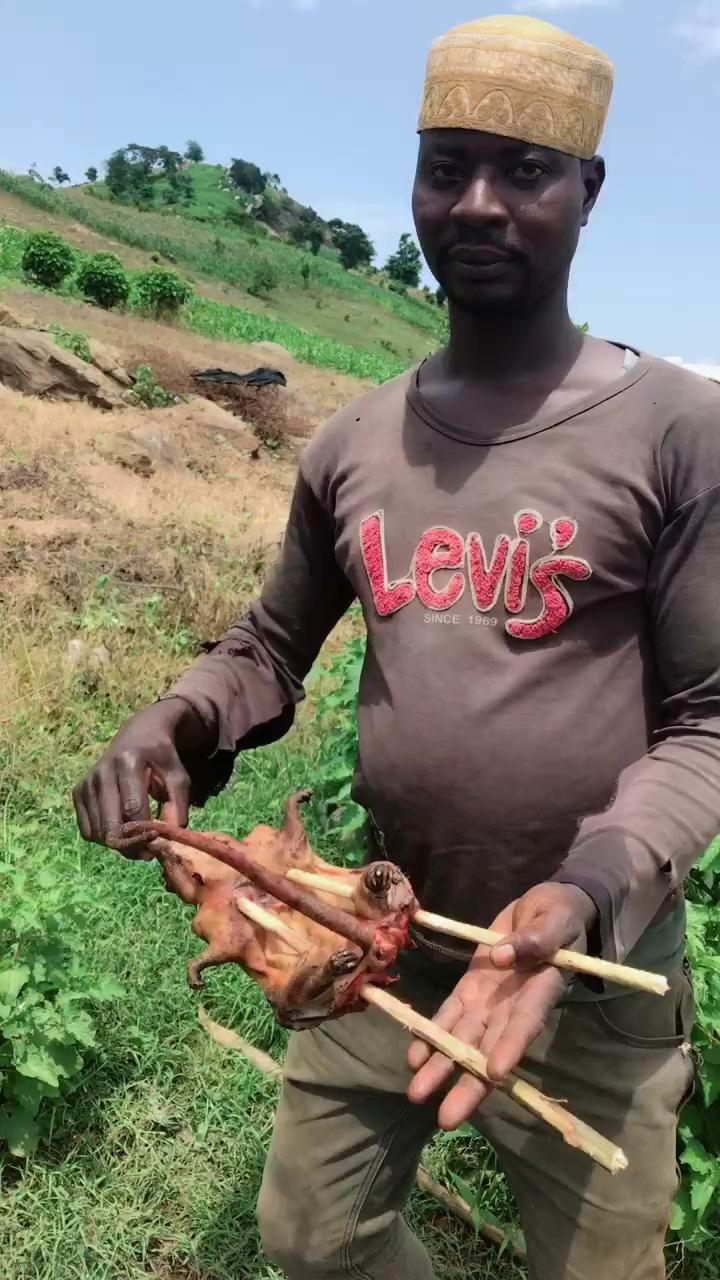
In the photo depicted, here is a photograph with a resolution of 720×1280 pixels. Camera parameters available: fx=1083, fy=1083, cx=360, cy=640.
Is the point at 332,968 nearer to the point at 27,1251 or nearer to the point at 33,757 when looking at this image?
the point at 27,1251

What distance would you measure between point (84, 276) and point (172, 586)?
1956 centimetres

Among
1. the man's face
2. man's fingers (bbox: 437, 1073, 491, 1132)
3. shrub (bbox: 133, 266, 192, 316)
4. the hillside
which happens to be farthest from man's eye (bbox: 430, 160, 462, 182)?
the hillside

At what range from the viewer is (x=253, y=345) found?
989 inches

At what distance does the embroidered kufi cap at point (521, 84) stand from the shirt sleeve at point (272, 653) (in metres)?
0.70

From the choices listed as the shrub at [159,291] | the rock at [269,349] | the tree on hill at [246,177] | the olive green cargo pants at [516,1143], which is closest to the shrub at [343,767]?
the olive green cargo pants at [516,1143]

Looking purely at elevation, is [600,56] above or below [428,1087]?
above

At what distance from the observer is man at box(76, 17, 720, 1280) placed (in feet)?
5.24

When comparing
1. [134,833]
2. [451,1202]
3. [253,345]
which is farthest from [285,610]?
[253,345]

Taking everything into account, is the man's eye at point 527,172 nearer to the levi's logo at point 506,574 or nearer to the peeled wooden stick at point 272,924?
the levi's logo at point 506,574

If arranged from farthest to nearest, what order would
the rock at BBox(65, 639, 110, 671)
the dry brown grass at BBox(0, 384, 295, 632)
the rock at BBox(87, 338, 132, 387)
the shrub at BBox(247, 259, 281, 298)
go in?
the shrub at BBox(247, 259, 281, 298)
the rock at BBox(87, 338, 132, 387)
the dry brown grass at BBox(0, 384, 295, 632)
the rock at BBox(65, 639, 110, 671)

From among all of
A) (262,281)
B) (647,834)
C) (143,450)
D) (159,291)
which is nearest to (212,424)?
(143,450)

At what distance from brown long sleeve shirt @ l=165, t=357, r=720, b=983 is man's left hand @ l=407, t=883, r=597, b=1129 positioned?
5.3 inches

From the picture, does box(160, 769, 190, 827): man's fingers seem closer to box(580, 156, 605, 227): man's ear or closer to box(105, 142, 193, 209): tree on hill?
box(580, 156, 605, 227): man's ear

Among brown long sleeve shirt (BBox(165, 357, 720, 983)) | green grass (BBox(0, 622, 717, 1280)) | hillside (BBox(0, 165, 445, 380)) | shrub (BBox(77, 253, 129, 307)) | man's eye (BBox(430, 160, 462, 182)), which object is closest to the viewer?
brown long sleeve shirt (BBox(165, 357, 720, 983))
